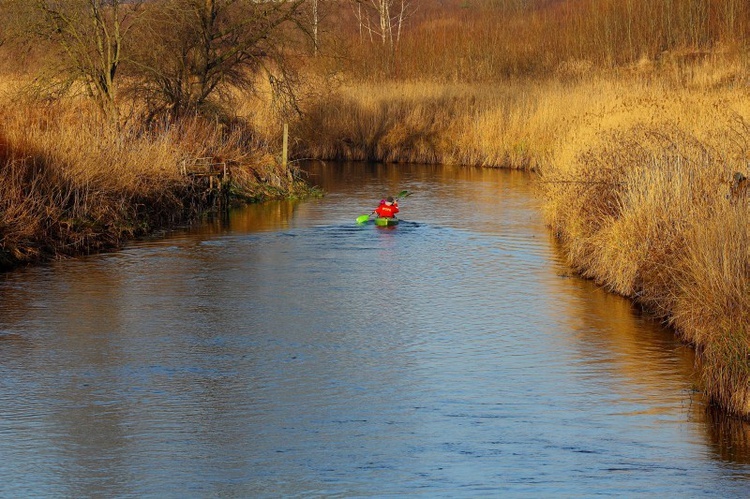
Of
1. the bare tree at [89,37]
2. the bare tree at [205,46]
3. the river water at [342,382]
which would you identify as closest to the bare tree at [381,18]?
the bare tree at [205,46]

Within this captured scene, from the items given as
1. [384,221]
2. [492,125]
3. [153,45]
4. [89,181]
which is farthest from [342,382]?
[492,125]

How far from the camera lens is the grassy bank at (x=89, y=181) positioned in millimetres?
13031

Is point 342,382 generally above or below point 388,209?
below

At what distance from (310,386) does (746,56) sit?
21.3 metres

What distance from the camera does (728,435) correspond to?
23.7 feet

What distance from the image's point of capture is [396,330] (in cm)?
1004

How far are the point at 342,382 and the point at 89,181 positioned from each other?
7.16 meters

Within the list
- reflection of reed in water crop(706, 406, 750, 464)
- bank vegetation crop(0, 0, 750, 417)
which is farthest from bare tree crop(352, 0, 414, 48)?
reflection of reed in water crop(706, 406, 750, 464)

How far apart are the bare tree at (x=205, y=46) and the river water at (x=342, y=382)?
7.06 metres

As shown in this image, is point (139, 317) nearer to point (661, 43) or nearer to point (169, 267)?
point (169, 267)

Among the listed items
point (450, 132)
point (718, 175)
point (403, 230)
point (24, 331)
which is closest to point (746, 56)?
point (450, 132)

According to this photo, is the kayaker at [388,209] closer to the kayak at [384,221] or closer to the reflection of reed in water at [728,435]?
the kayak at [384,221]

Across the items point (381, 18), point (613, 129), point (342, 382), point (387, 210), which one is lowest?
point (342, 382)

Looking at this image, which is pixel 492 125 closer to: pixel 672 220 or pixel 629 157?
pixel 629 157
